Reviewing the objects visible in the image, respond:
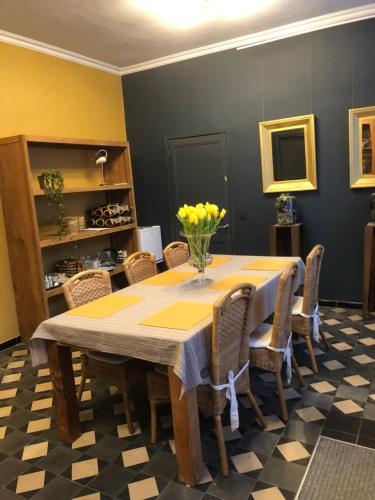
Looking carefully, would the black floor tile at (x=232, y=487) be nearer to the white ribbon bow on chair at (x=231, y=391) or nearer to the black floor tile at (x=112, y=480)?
the white ribbon bow on chair at (x=231, y=391)

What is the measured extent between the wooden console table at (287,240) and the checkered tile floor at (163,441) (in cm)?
141

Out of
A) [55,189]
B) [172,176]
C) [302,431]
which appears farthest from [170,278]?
[172,176]

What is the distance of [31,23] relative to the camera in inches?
141

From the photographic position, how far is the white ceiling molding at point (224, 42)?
381 cm

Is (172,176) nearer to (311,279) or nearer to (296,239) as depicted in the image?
(296,239)

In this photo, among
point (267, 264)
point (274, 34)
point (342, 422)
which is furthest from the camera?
point (274, 34)

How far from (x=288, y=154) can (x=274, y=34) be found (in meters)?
1.23

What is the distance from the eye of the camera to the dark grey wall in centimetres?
401

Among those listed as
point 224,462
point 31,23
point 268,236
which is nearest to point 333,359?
point 224,462

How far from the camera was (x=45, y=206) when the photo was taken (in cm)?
416

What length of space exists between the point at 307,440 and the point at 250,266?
1351 mm

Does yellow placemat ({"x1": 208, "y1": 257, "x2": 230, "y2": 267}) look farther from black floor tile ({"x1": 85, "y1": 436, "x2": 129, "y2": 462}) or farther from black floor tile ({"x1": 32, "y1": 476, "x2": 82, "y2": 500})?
black floor tile ({"x1": 32, "y1": 476, "x2": 82, "y2": 500})

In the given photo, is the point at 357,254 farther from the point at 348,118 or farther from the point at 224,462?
the point at 224,462

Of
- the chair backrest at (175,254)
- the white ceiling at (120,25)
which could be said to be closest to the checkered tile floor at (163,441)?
the chair backrest at (175,254)
